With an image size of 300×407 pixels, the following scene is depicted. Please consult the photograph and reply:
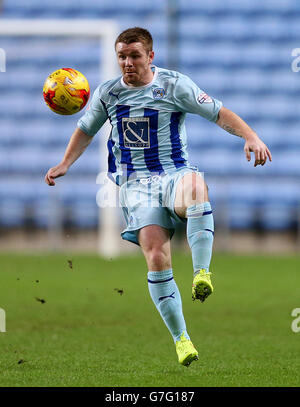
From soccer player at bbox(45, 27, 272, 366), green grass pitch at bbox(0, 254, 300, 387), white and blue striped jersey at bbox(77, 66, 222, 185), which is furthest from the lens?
white and blue striped jersey at bbox(77, 66, 222, 185)

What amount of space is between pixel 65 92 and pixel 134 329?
2244 mm

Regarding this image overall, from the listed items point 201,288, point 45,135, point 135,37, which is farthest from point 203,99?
point 45,135

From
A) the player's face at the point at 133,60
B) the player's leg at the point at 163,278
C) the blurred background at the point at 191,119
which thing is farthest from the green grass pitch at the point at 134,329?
the blurred background at the point at 191,119

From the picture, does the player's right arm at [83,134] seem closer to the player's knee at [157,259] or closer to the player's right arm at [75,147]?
the player's right arm at [75,147]

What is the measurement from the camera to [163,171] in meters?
4.98

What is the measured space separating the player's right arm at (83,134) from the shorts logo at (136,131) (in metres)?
0.22

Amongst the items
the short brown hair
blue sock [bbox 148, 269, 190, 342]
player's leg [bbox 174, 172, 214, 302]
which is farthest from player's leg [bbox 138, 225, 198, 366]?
the short brown hair

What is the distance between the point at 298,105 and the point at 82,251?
5771 mm

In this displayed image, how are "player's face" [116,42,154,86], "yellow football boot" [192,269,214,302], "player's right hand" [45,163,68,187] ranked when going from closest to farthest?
"yellow football boot" [192,269,214,302] → "player's face" [116,42,154,86] → "player's right hand" [45,163,68,187]

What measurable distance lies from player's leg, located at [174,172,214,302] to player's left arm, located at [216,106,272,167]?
0.34 metres

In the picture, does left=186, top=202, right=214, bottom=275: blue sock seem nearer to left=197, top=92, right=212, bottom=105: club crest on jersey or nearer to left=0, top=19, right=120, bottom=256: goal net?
left=197, top=92, right=212, bottom=105: club crest on jersey

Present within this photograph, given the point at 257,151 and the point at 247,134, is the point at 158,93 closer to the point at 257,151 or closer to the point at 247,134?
the point at 247,134

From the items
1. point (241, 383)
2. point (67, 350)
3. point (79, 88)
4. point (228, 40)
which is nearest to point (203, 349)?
point (67, 350)

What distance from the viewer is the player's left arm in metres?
4.47
